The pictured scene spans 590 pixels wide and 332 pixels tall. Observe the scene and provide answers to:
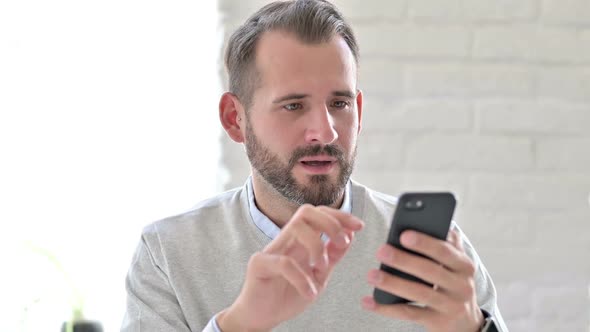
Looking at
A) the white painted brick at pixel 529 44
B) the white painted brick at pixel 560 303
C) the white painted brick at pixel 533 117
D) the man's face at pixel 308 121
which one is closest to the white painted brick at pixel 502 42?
the white painted brick at pixel 529 44

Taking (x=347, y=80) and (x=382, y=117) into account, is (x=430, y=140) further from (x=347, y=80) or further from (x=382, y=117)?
(x=347, y=80)

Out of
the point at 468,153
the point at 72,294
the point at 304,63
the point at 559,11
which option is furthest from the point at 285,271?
the point at 559,11

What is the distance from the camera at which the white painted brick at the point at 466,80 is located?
2275mm

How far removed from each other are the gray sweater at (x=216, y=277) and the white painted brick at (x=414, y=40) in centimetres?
65

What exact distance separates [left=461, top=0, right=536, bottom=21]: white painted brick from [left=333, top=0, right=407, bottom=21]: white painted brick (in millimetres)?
169

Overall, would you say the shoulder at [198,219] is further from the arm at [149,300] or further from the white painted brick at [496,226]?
the white painted brick at [496,226]

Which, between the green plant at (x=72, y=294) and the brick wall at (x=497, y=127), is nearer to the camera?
the green plant at (x=72, y=294)

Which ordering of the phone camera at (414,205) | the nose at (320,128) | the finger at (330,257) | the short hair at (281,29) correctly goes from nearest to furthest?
the phone camera at (414,205) < the finger at (330,257) < the nose at (320,128) < the short hair at (281,29)

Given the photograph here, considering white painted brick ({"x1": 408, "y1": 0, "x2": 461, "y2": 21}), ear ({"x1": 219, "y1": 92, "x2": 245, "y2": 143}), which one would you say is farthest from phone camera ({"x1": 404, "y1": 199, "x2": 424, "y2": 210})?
white painted brick ({"x1": 408, "y1": 0, "x2": 461, "y2": 21})

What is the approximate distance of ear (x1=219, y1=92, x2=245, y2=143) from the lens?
5.94ft

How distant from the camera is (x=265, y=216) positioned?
1.69 m

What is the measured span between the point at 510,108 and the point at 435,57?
0.76 ft

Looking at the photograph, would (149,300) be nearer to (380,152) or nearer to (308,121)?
(308,121)

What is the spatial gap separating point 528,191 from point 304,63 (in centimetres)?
93
